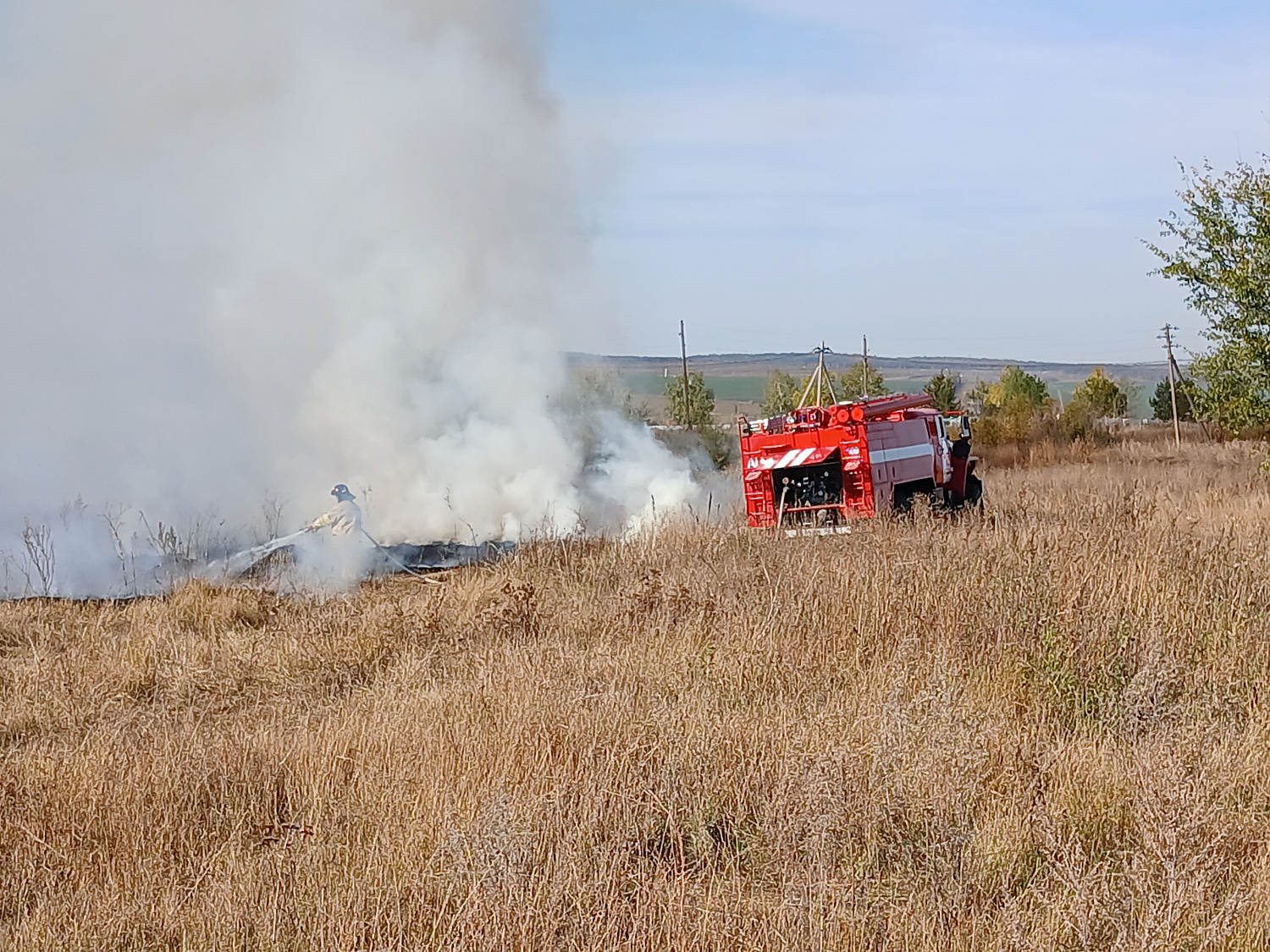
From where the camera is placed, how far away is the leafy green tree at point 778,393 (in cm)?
5653

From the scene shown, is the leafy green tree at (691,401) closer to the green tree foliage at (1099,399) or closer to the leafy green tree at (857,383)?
the leafy green tree at (857,383)

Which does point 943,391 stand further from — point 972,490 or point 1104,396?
point 972,490

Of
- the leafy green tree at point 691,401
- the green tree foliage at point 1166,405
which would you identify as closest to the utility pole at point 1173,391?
the green tree foliage at point 1166,405

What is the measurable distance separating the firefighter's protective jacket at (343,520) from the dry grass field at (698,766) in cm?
598

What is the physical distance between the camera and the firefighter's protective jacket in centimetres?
1569

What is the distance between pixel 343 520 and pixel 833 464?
6.42m

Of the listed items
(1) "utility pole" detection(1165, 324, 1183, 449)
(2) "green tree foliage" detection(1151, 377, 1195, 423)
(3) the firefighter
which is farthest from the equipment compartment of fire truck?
(2) "green tree foliage" detection(1151, 377, 1195, 423)

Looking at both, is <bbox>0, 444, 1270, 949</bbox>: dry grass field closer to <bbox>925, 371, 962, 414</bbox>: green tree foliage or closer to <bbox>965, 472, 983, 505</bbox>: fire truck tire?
<bbox>965, 472, 983, 505</bbox>: fire truck tire

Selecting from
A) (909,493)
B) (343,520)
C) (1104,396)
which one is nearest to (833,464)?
(909,493)

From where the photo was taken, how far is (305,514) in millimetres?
21531

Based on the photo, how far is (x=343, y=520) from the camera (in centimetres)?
1580

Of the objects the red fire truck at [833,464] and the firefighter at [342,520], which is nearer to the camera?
the red fire truck at [833,464]

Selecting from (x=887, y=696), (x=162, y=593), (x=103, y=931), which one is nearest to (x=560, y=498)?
(x=162, y=593)

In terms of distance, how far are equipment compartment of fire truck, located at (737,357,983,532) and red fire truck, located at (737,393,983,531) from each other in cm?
1
